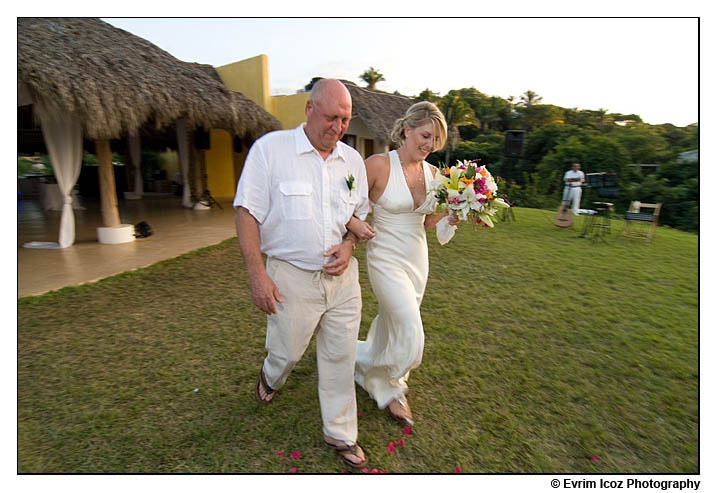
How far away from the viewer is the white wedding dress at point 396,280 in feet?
8.79

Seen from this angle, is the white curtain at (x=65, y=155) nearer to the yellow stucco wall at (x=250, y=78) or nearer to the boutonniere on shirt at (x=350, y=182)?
the boutonniere on shirt at (x=350, y=182)

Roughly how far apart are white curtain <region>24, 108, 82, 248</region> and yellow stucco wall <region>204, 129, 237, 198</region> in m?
9.56

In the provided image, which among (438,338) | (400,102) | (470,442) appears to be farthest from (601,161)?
(470,442)

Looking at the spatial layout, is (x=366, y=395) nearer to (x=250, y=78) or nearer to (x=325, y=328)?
(x=325, y=328)

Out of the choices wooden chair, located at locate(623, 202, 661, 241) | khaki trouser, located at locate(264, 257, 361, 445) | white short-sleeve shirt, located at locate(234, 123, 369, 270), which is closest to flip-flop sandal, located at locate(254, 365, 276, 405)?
khaki trouser, located at locate(264, 257, 361, 445)

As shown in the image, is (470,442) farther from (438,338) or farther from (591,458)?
(438,338)

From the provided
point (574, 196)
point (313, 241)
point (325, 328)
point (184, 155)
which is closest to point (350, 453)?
point (325, 328)

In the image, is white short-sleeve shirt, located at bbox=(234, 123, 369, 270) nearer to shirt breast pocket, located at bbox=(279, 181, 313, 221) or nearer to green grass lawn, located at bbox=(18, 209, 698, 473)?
shirt breast pocket, located at bbox=(279, 181, 313, 221)

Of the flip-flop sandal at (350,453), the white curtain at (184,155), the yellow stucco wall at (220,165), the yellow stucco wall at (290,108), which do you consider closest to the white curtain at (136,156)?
the yellow stucco wall at (220,165)

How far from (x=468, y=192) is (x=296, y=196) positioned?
122 centimetres

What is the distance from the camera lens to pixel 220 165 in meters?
17.7

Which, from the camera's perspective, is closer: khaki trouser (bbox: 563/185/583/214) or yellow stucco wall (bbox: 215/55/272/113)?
khaki trouser (bbox: 563/185/583/214)

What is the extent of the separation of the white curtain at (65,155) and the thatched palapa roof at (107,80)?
0.40m

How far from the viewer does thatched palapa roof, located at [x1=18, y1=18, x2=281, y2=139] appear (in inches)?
245
